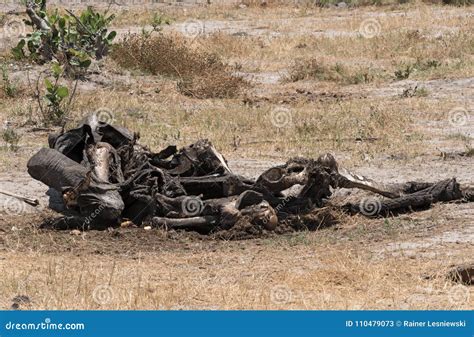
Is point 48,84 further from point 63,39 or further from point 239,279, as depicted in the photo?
point 239,279

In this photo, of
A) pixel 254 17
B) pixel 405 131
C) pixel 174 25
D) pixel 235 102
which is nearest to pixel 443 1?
pixel 254 17

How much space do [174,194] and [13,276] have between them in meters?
2.52

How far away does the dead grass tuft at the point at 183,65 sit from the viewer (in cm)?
1776

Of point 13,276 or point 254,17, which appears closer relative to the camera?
point 13,276

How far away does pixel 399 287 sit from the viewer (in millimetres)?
7723

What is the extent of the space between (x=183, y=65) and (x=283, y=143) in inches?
229

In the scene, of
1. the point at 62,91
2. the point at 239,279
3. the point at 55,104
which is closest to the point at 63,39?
the point at 55,104

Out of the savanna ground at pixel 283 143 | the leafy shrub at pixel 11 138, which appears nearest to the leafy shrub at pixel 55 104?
the savanna ground at pixel 283 143

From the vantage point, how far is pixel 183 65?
19266 millimetres

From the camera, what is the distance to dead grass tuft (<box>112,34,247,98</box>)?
17.8m

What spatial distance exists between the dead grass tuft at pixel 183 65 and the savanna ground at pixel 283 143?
0.05 m

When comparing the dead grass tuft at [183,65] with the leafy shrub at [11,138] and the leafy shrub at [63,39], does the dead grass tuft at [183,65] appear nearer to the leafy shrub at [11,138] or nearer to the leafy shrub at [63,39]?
the leafy shrub at [63,39]

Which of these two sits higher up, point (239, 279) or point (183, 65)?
point (239, 279)

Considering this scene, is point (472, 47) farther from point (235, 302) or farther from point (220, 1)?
point (235, 302)
